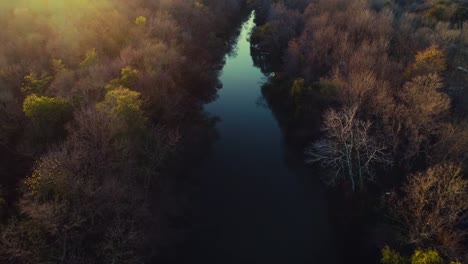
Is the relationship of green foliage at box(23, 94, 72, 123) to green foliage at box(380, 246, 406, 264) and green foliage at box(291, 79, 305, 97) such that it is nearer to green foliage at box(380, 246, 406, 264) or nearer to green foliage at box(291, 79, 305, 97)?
green foliage at box(291, 79, 305, 97)

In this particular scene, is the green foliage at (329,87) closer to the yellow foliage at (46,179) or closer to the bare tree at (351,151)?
the bare tree at (351,151)

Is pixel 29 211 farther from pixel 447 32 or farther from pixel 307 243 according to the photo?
pixel 447 32

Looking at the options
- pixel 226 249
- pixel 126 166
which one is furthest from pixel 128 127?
pixel 226 249

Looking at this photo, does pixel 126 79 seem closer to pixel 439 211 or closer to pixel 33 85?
pixel 33 85

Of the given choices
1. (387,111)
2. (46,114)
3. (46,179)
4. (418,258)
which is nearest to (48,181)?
(46,179)

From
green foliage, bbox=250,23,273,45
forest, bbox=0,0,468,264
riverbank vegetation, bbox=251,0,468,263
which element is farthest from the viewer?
green foliage, bbox=250,23,273,45

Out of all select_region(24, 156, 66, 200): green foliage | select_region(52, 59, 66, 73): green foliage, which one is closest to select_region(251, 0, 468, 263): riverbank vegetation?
select_region(24, 156, 66, 200): green foliage

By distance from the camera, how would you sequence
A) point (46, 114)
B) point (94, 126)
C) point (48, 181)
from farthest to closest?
1. point (46, 114)
2. point (94, 126)
3. point (48, 181)
